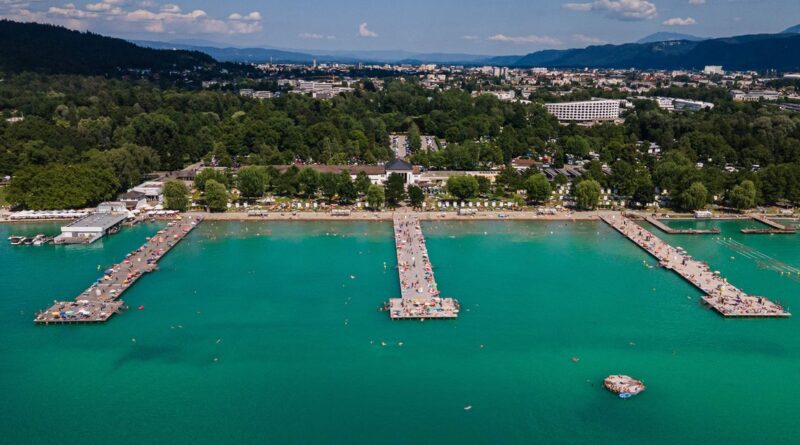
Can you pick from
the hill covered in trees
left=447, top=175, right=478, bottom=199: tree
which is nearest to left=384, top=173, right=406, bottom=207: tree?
left=447, top=175, right=478, bottom=199: tree

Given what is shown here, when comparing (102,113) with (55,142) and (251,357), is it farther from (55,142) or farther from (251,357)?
(251,357)

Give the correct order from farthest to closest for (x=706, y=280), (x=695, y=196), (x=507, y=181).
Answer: (x=507, y=181), (x=695, y=196), (x=706, y=280)

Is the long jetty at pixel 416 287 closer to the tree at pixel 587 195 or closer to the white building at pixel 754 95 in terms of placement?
the tree at pixel 587 195

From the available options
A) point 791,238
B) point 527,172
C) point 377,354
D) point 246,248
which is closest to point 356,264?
point 246,248

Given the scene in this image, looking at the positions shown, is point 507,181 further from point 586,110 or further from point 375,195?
point 586,110

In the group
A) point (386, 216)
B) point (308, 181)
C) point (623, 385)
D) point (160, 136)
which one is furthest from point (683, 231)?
point (160, 136)

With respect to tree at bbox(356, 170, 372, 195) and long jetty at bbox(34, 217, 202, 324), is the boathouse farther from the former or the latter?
tree at bbox(356, 170, 372, 195)
